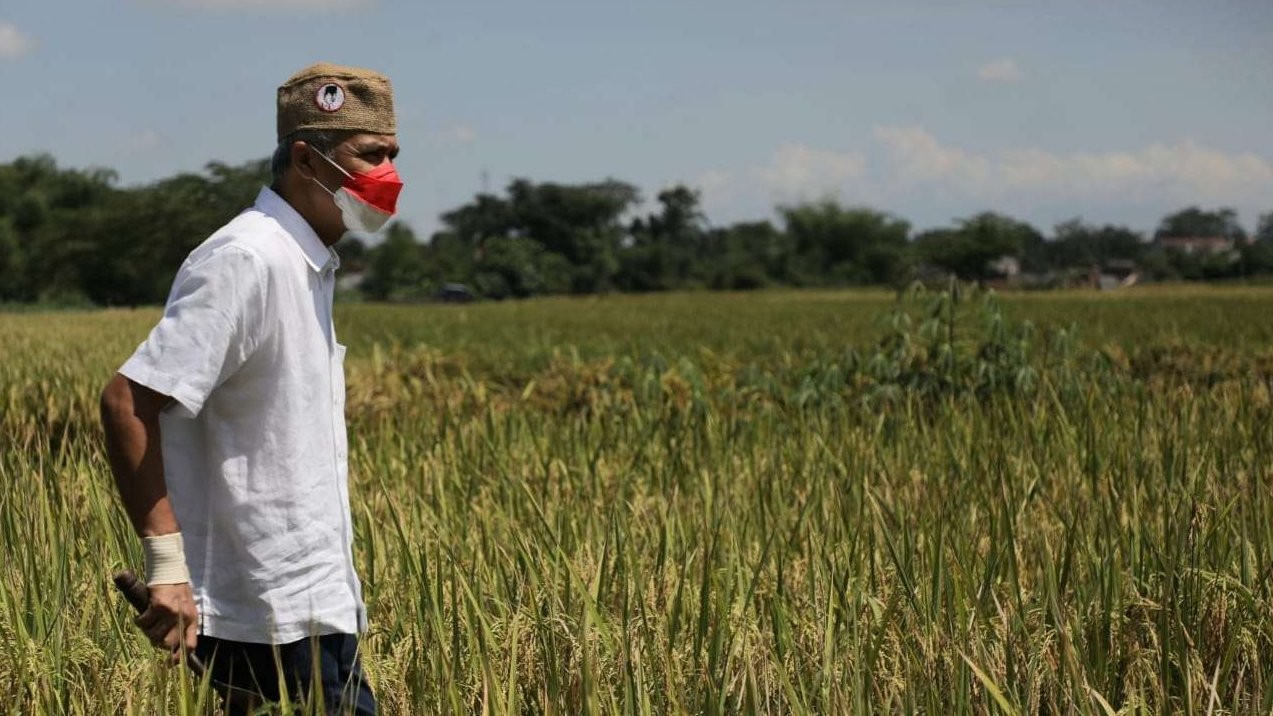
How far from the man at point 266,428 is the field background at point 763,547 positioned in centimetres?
15

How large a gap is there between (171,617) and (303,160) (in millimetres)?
708

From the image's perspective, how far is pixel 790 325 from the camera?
82.8ft

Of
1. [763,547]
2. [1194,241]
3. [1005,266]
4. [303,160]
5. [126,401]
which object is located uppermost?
[1194,241]

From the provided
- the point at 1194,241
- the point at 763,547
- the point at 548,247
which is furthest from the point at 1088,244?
the point at 763,547

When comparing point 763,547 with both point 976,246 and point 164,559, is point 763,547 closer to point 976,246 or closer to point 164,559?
point 164,559

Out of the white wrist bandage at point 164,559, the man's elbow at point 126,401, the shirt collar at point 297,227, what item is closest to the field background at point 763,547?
the white wrist bandage at point 164,559

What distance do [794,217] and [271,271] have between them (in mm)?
105644

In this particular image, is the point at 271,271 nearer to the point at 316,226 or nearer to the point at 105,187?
the point at 316,226

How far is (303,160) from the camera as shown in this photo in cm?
198

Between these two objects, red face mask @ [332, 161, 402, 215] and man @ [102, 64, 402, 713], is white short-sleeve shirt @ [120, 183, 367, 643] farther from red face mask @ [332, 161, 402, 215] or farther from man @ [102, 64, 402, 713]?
red face mask @ [332, 161, 402, 215]

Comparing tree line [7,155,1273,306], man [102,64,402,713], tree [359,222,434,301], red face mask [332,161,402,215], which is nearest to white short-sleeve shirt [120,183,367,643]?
man [102,64,402,713]

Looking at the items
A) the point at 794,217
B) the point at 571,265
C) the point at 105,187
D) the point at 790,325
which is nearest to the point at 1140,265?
the point at 794,217

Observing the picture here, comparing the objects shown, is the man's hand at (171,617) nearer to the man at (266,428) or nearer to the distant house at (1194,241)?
the man at (266,428)

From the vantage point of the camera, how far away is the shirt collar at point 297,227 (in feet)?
6.43
